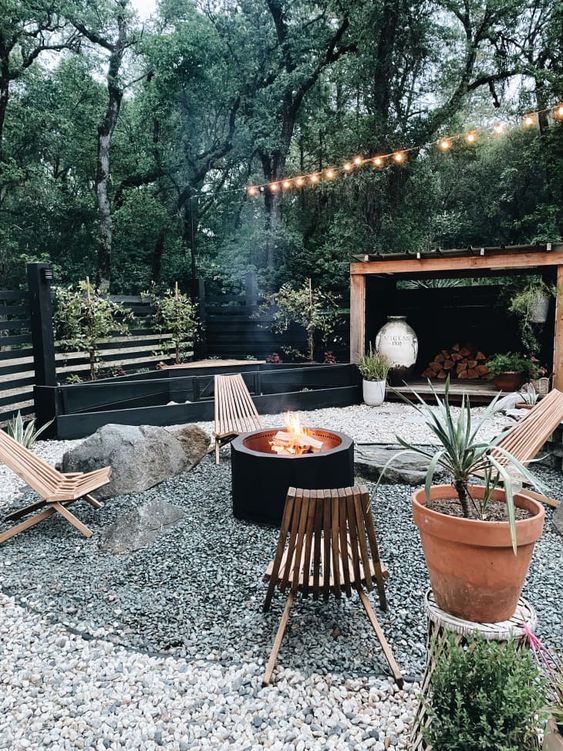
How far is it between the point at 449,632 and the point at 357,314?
622cm

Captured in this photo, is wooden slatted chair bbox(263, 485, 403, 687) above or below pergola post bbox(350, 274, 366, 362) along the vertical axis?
below

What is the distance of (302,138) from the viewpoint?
13516 millimetres

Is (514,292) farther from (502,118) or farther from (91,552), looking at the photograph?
(502,118)

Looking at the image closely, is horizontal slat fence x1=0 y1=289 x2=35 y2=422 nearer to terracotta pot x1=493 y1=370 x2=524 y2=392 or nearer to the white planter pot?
the white planter pot

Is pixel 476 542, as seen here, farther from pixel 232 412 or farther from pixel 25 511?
pixel 232 412

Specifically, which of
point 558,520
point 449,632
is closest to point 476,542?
point 449,632

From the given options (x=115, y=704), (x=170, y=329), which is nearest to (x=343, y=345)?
(x=170, y=329)

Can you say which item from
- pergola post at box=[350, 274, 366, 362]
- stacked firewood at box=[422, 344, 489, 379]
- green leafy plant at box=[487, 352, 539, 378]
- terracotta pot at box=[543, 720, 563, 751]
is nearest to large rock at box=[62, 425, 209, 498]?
terracotta pot at box=[543, 720, 563, 751]

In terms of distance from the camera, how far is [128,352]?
796cm

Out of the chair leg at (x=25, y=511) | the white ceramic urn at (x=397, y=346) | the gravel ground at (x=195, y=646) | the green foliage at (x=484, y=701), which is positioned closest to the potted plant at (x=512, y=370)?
the white ceramic urn at (x=397, y=346)

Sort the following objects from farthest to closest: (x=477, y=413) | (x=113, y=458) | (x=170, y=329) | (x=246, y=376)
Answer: (x=170, y=329), (x=246, y=376), (x=477, y=413), (x=113, y=458)

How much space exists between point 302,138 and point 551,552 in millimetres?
13123

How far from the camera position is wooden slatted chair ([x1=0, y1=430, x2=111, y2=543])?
3.03 m

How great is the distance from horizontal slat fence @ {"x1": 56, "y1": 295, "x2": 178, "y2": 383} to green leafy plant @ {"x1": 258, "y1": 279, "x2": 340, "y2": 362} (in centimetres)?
218
